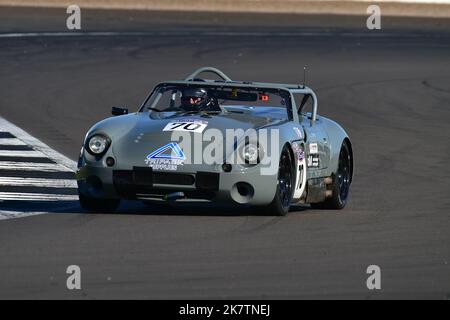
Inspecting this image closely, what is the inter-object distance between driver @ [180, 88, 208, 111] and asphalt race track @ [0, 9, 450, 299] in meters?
0.93

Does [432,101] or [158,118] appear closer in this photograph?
[158,118]

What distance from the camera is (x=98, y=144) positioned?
36.9ft

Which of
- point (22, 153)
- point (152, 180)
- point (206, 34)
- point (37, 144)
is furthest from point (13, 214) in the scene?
point (206, 34)

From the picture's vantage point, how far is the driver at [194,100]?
1209cm

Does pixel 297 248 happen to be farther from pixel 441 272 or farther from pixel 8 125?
pixel 8 125

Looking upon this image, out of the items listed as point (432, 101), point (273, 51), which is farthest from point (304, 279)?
point (273, 51)

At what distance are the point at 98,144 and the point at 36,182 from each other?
261 cm

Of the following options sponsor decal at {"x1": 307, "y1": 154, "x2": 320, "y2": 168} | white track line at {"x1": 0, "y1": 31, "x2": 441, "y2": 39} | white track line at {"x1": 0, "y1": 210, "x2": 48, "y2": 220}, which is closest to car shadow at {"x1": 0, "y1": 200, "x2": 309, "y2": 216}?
white track line at {"x1": 0, "y1": 210, "x2": 48, "y2": 220}

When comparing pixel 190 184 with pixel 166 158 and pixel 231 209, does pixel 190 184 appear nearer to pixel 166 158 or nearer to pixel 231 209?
pixel 166 158

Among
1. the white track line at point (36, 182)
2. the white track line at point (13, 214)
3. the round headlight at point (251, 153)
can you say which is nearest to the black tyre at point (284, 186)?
the round headlight at point (251, 153)

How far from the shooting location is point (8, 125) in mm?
18406

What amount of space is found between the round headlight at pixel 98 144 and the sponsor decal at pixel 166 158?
44 centimetres

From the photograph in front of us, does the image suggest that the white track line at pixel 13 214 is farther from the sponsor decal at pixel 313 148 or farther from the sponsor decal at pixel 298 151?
the sponsor decal at pixel 313 148

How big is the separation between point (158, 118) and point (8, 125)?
7181 mm
